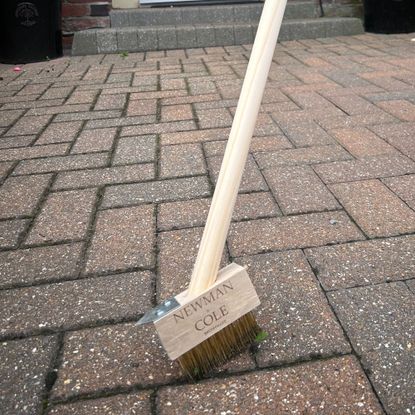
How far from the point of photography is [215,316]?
98 centimetres

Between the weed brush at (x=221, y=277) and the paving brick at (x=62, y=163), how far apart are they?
1289 mm

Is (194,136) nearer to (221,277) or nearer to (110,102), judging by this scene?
(110,102)

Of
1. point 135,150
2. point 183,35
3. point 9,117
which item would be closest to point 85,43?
point 183,35

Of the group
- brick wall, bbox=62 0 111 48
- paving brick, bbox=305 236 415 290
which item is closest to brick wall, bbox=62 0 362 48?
brick wall, bbox=62 0 111 48

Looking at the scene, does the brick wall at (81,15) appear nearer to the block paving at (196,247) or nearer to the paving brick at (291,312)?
the block paving at (196,247)

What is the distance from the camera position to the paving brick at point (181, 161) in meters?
2.04

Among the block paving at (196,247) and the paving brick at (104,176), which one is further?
the paving brick at (104,176)

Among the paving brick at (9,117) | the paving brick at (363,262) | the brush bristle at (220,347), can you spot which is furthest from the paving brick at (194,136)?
the brush bristle at (220,347)

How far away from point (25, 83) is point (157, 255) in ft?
9.57

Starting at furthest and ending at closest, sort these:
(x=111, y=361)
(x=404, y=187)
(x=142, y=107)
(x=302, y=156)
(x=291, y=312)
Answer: (x=142, y=107) → (x=302, y=156) → (x=404, y=187) → (x=291, y=312) → (x=111, y=361)

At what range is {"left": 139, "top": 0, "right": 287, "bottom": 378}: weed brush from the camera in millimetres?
949

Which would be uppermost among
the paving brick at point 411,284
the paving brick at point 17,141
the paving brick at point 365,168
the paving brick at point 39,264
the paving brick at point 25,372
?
the paving brick at point 365,168

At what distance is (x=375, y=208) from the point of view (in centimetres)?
166

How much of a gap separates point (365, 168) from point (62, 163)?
1387mm
